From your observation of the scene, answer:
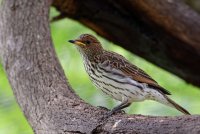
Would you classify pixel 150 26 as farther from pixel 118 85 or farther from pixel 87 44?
pixel 118 85

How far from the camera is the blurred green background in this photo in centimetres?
711

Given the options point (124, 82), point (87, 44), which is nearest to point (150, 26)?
point (87, 44)

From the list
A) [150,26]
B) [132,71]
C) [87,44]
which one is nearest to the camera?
[132,71]

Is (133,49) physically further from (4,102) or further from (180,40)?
(4,102)

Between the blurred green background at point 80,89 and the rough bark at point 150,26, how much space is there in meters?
0.26

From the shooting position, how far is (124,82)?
5668mm

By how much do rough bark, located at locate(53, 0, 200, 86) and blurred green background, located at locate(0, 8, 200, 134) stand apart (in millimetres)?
265

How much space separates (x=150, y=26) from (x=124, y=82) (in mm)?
2137

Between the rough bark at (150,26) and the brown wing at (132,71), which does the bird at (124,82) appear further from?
the rough bark at (150,26)

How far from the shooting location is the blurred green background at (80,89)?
7109mm

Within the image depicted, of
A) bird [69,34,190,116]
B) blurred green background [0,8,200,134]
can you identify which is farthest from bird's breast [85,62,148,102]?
blurred green background [0,8,200,134]

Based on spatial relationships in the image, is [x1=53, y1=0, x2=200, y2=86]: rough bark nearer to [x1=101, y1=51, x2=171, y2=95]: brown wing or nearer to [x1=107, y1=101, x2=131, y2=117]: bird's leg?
[x1=101, y1=51, x2=171, y2=95]: brown wing

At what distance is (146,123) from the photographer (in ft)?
14.7

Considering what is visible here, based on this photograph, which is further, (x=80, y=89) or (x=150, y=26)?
(x=150, y=26)
